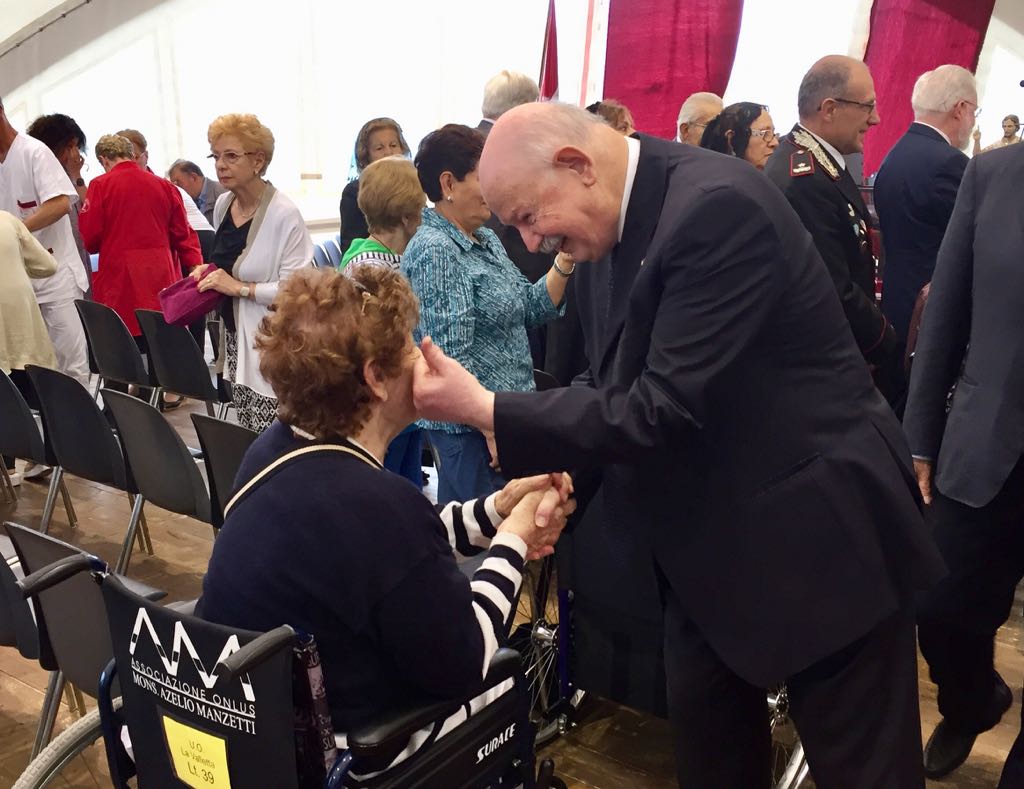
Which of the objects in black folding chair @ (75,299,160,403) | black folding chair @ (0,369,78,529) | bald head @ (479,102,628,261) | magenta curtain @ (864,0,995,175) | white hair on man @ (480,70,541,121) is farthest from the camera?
magenta curtain @ (864,0,995,175)

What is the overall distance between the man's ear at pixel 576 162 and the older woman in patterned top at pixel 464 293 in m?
0.99

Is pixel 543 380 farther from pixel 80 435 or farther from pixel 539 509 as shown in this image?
pixel 80 435

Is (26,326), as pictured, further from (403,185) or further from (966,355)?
(966,355)

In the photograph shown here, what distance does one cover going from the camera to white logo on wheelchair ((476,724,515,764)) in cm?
141

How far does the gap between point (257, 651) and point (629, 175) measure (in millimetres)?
798

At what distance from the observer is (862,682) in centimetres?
138

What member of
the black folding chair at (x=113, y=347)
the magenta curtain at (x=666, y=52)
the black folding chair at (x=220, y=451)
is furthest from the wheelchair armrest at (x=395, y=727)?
the magenta curtain at (x=666, y=52)

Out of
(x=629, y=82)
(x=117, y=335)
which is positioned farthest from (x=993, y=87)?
(x=117, y=335)

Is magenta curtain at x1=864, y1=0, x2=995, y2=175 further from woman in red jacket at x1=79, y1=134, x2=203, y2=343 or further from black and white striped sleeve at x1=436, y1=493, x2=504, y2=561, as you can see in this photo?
black and white striped sleeve at x1=436, y1=493, x2=504, y2=561

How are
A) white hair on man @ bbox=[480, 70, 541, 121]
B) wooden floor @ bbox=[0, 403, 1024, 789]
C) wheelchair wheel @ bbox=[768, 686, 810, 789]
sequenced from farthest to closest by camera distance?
white hair on man @ bbox=[480, 70, 541, 121] < wooden floor @ bbox=[0, 403, 1024, 789] < wheelchair wheel @ bbox=[768, 686, 810, 789]

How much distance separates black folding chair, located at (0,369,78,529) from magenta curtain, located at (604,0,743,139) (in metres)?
4.52

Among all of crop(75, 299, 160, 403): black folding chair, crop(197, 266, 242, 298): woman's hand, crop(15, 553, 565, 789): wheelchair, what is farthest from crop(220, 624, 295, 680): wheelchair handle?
crop(75, 299, 160, 403): black folding chair

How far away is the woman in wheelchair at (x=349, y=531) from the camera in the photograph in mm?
1174

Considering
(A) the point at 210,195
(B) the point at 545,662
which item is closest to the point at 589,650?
(B) the point at 545,662
